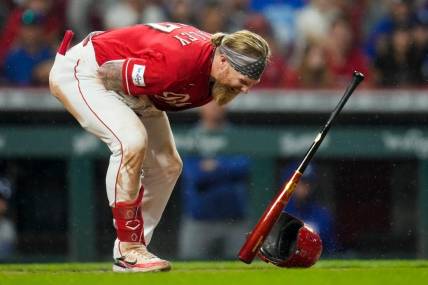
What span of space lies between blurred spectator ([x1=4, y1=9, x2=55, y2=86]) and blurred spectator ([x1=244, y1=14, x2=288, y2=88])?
1841 mm

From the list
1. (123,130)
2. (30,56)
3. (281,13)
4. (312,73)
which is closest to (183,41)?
(123,130)

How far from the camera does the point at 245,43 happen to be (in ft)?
22.3

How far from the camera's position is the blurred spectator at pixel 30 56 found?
34.7ft

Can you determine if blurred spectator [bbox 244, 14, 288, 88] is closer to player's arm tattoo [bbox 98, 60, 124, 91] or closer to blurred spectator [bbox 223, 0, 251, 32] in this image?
blurred spectator [bbox 223, 0, 251, 32]

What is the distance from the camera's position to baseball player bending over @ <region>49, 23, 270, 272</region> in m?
6.79

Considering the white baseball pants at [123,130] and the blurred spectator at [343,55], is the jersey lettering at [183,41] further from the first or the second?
the blurred spectator at [343,55]

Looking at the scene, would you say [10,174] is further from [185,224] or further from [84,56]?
[84,56]

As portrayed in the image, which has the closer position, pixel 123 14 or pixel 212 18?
pixel 212 18

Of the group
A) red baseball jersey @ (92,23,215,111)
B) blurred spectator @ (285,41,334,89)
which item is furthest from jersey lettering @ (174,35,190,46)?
blurred spectator @ (285,41,334,89)

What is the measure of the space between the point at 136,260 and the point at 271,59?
3990 millimetres

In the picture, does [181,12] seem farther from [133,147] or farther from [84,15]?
[133,147]

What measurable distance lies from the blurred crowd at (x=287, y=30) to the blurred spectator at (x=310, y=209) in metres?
0.82

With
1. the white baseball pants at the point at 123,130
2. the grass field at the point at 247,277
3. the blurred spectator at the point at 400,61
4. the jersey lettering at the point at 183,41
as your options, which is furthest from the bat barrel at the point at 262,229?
the blurred spectator at the point at 400,61

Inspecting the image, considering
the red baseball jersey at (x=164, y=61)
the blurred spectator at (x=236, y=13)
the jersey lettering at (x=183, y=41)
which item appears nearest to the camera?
the red baseball jersey at (x=164, y=61)
